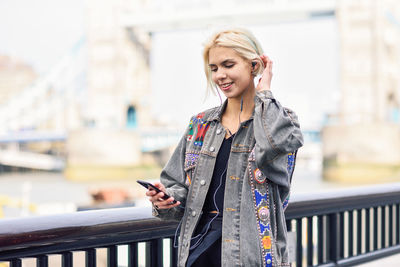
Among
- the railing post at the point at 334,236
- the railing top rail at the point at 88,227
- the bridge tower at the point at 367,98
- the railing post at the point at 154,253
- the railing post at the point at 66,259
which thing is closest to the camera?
the railing top rail at the point at 88,227

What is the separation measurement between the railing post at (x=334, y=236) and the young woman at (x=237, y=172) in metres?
1.39

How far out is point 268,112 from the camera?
55.9 inches

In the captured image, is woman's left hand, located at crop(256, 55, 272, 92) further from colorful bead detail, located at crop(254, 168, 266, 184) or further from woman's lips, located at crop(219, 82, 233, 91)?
colorful bead detail, located at crop(254, 168, 266, 184)

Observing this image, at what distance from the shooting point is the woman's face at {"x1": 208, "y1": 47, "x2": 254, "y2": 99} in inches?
58.3

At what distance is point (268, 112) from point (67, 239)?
2.67 feet

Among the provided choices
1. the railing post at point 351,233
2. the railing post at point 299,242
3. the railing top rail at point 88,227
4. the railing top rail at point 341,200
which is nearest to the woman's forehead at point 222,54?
the railing top rail at point 88,227

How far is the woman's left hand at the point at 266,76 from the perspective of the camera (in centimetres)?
147

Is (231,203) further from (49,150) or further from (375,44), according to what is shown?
(49,150)

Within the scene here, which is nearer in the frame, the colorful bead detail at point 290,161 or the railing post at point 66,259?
the colorful bead detail at point 290,161

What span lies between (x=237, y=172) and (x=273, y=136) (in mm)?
161

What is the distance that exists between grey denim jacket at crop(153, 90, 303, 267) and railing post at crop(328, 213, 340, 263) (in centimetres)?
135

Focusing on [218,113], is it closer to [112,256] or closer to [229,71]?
A: [229,71]

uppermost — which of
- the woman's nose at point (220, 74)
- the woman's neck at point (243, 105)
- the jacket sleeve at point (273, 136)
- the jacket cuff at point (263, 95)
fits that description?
the woman's nose at point (220, 74)

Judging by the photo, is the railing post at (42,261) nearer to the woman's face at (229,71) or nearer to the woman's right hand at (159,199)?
the woman's right hand at (159,199)
